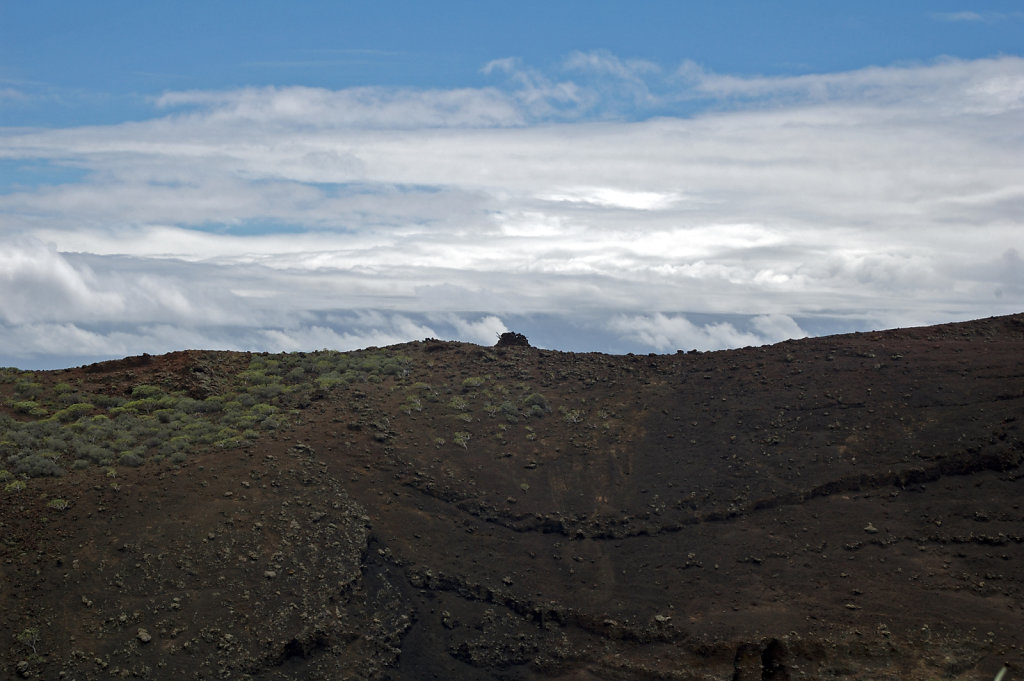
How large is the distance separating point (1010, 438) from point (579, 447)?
14.4m

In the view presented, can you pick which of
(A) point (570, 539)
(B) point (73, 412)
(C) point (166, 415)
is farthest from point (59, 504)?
(A) point (570, 539)

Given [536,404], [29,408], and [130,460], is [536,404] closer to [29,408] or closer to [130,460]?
[130,460]

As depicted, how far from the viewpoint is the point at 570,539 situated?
32.6 m

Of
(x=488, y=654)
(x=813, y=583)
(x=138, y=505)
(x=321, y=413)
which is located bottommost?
(x=488, y=654)

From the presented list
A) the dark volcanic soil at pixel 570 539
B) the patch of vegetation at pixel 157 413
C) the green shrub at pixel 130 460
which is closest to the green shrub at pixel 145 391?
the patch of vegetation at pixel 157 413

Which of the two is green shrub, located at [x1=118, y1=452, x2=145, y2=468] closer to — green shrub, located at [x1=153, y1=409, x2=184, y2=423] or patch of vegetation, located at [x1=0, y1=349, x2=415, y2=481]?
patch of vegetation, located at [x1=0, y1=349, x2=415, y2=481]

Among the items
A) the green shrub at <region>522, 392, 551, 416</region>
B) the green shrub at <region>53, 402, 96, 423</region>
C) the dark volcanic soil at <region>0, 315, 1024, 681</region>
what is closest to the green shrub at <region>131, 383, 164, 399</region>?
the dark volcanic soil at <region>0, 315, 1024, 681</region>

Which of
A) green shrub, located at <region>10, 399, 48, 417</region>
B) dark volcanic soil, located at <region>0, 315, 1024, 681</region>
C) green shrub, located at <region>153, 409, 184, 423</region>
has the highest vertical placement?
green shrub, located at <region>10, 399, 48, 417</region>

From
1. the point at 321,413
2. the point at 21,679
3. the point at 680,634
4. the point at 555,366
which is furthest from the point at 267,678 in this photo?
the point at 555,366

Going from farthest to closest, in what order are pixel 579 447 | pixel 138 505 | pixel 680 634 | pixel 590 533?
pixel 579 447 < pixel 590 533 < pixel 138 505 < pixel 680 634

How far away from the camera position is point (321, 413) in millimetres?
37844

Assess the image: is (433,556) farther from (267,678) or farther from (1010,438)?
(1010,438)

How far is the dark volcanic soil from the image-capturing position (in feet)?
86.4

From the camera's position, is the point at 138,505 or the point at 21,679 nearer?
the point at 21,679
